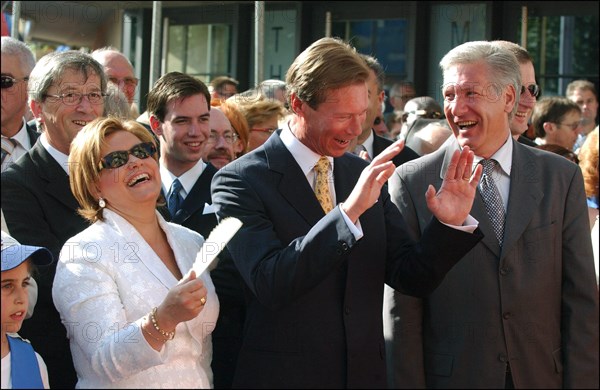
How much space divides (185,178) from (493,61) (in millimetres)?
1633

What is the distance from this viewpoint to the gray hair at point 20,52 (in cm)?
512

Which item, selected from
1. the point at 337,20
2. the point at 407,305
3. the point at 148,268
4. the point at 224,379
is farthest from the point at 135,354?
the point at 337,20

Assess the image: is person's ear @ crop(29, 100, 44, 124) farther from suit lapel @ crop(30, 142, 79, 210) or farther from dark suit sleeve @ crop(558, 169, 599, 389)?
dark suit sleeve @ crop(558, 169, 599, 389)

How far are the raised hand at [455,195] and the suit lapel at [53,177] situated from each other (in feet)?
4.97

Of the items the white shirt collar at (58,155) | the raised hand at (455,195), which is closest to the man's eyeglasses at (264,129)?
the white shirt collar at (58,155)

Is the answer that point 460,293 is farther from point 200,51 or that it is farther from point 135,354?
point 200,51

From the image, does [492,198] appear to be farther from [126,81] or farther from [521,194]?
[126,81]

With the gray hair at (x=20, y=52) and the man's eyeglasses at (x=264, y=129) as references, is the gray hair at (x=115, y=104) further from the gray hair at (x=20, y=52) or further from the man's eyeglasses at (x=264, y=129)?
the man's eyeglasses at (x=264, y=129)

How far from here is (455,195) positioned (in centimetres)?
326

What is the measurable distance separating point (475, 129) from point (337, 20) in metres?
8.95

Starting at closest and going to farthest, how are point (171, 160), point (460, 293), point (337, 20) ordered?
point (460, 293) → point (171, 160) → point (337, 20)

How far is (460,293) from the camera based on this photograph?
355 cm

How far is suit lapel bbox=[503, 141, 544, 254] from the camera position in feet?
11.5

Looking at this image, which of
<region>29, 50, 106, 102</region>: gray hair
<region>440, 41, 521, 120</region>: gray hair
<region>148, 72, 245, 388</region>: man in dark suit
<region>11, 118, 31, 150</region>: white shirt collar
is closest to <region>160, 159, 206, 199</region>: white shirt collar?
<region>148, 72, 245, 388</region>: man in dark suit
